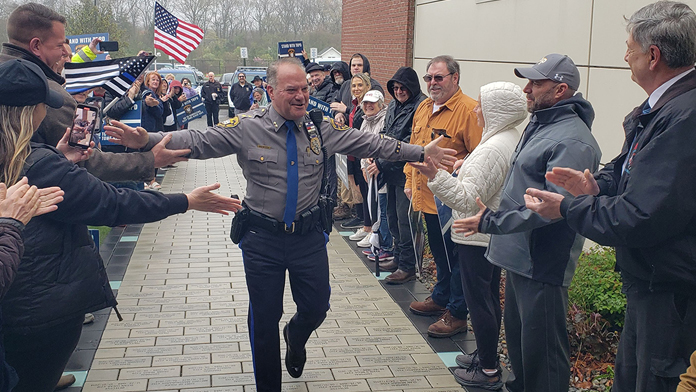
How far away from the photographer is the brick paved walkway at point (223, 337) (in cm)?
486

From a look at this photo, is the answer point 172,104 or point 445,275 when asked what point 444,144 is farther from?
point 172,104

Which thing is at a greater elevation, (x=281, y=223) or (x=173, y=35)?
(x=173, y=35)

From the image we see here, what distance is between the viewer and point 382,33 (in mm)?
15336

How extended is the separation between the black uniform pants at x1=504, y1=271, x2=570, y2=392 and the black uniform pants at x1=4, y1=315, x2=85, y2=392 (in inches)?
95.0

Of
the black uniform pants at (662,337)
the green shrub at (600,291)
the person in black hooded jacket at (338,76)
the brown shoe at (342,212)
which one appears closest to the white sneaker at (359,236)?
the brown shoe at (342,212)

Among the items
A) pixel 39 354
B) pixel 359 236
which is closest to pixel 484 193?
pixel 39 354

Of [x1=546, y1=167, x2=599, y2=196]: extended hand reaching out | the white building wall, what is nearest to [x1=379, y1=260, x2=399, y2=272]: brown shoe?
the white building wall

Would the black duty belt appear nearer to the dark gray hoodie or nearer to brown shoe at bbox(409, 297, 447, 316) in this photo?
the dark gray hoodie

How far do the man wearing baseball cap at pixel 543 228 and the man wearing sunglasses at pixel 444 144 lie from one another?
1.59 metres

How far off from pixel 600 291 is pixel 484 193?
4.83 feet

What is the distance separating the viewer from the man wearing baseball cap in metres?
3.67

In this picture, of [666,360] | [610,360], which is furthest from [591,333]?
[666,360]

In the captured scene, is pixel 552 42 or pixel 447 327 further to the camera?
pixel 552 42

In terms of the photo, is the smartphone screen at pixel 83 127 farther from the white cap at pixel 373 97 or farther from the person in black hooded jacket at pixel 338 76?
the person in black hooded jacket at pixel 338 76
